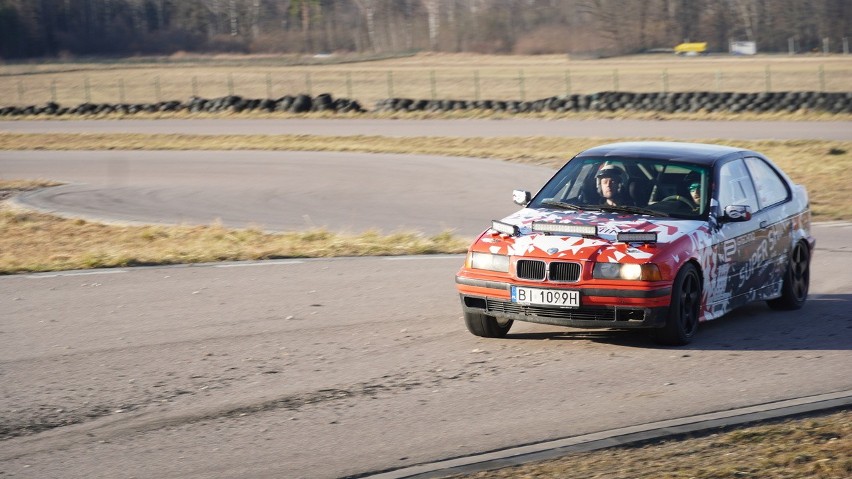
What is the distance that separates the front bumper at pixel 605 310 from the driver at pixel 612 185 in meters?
1.21

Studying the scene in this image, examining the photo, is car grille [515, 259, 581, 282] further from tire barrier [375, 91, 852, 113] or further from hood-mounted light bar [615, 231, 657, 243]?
tire barrier [375, 91, 852, 113]

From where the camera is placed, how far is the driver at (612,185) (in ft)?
30.7

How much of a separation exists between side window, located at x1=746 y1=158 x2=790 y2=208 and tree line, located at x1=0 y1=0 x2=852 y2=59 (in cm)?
9628

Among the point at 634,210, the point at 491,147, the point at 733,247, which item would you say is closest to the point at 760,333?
the point at 733,247

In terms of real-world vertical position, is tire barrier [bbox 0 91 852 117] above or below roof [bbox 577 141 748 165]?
below

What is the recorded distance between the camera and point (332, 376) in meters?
7.84

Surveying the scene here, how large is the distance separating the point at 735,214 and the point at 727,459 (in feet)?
12.4

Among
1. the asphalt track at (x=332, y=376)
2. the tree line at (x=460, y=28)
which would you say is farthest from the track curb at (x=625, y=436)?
the tree line at (x=460, y=28)

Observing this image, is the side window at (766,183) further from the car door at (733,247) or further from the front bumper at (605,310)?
the front bumper at (605,310)

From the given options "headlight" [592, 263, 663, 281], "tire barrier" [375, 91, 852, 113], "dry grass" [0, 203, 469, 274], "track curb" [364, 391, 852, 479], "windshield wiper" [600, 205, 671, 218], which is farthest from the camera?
"tire barrier" [375, 91, 852, 113]

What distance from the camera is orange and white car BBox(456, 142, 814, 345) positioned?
838cm

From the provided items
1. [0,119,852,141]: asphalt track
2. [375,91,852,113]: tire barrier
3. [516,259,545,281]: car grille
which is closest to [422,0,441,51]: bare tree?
[375,91,852,113]: tire barrier

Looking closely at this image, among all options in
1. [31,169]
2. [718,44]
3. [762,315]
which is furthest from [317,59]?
[762,315]

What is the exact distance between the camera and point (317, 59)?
111500 mm
